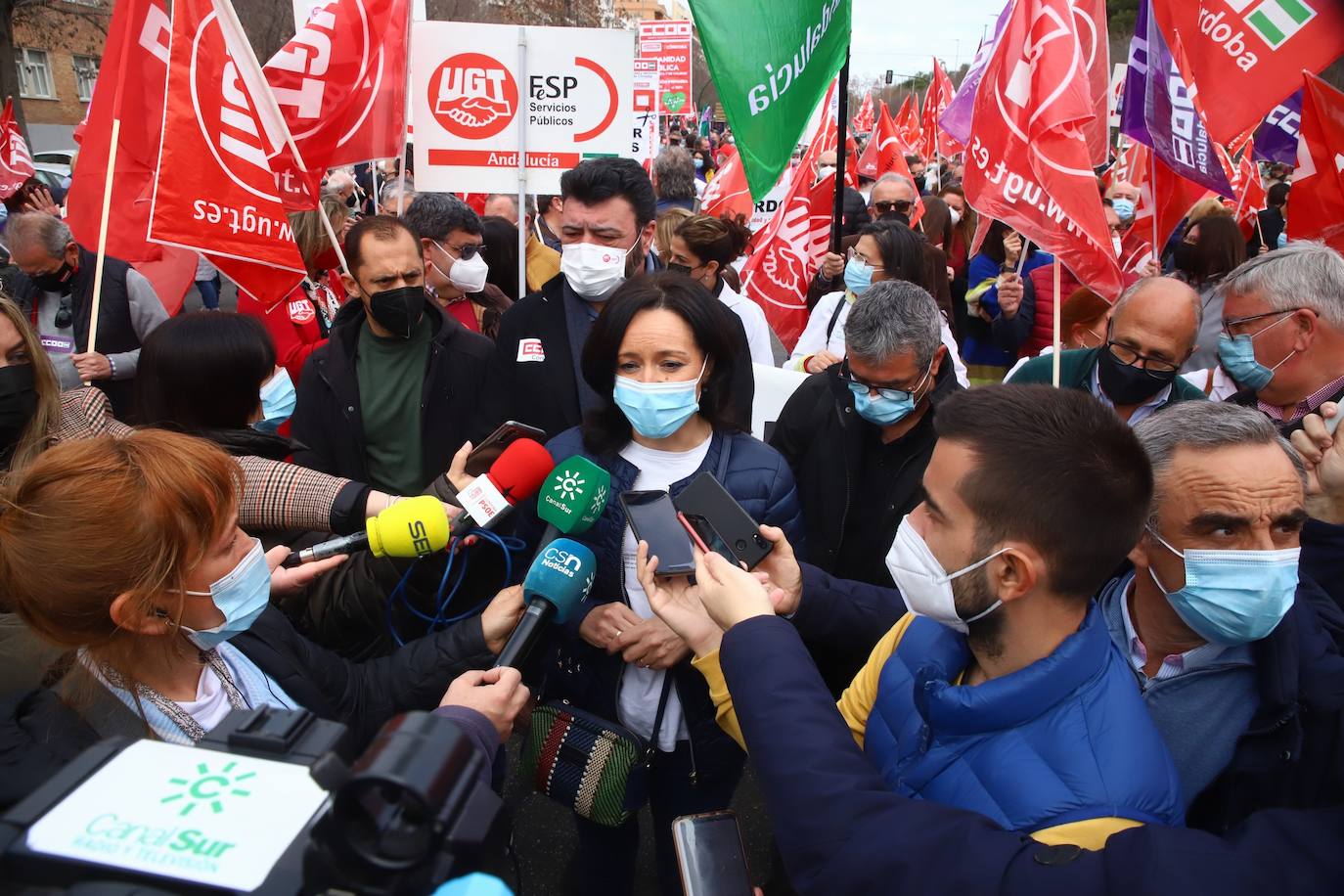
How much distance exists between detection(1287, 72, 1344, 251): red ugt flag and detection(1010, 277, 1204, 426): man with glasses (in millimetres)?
1628

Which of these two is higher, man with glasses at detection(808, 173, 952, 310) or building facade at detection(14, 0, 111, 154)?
building facade at detection(14, 0, 111, 154)

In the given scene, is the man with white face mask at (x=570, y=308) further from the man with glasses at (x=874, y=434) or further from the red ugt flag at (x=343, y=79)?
the red ugt flag at (x=343, y=79)

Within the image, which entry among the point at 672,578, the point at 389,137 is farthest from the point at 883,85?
the point at 672,578

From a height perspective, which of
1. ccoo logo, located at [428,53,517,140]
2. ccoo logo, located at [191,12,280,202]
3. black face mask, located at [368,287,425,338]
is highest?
ccoo logo, located at [428,53,517,140]

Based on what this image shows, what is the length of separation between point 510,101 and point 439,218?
2.60ft

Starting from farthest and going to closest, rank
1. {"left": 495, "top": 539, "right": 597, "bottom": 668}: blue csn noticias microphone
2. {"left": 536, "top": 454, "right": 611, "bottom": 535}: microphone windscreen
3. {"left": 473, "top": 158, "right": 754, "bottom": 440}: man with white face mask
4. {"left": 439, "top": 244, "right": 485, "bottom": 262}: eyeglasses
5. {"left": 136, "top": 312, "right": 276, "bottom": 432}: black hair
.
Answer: {"left": 439, "top": 244, "right": 485, "bottom": 262}: eyeglasses, {"left": 473, "top": 158, "right": 754, "bottom": 440}: man with white face mask, {"left": 136, "top": 312, "right": 276, "bottom": 432}: black hair, {"left": 536, "top": 454, "right": 611, "bottom": 535}: microphone windscreen, {"left": 495, "top": 539, "right": 597, "bottom": 668}: blue csn noticias microphone

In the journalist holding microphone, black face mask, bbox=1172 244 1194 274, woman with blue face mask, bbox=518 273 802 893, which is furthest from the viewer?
black face mask, bbox=1172 244 1194 274

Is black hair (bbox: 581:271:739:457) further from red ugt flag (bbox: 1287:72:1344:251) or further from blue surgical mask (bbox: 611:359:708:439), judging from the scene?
red ugt flag (bbox: 1287:72:1344:251)

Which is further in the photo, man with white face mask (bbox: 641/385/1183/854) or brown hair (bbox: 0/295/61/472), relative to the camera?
brown hair (bbox: 0/295/61/472)

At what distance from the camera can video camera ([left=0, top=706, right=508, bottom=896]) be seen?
2.27 ft

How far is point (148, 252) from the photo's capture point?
4141 mm

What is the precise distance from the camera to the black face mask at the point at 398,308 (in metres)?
3.26

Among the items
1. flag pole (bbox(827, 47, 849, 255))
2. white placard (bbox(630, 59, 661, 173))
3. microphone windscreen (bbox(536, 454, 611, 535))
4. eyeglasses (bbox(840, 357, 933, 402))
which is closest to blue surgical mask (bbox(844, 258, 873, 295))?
flag pole (bbox(827, 47, 849, 255))

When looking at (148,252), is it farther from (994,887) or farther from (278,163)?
(994,887)
